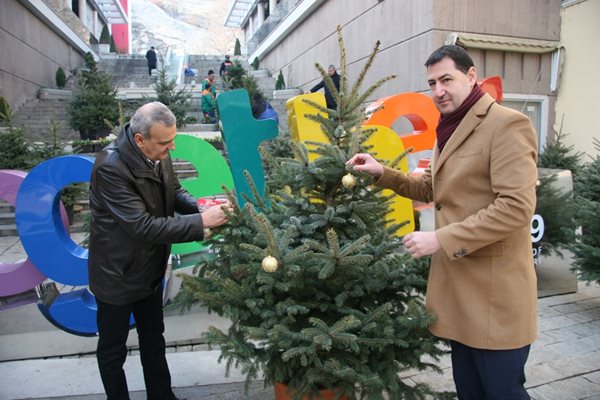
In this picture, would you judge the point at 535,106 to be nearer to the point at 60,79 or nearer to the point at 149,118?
the point at 149,118

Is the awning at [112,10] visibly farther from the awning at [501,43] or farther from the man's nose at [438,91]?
the man's nose at [438,91]

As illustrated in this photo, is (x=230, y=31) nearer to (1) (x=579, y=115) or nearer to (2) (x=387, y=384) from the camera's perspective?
(1) (x=579, y=115)

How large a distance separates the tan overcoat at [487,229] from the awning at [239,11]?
41.6m

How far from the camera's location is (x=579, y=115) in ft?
33.7

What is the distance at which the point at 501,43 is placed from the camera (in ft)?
33.5

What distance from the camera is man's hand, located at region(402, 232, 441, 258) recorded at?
191 centimetres

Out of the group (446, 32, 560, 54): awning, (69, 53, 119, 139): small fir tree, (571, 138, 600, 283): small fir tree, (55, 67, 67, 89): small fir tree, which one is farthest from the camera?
(55, 67, 67, 89): small fir tree

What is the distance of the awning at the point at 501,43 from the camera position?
991 cm

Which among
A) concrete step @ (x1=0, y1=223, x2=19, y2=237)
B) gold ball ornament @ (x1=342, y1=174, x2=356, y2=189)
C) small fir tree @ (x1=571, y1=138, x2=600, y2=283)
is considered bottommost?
concrete step @ (x1=0, y1=223, x2=19, y2=237)

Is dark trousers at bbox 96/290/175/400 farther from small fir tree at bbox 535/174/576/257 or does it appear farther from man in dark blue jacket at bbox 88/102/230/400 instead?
small fir tree at bbox 535/174/576/257

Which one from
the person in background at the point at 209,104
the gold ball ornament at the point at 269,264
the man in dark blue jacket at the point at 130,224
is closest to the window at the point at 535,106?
the person in background at the point at 209,104

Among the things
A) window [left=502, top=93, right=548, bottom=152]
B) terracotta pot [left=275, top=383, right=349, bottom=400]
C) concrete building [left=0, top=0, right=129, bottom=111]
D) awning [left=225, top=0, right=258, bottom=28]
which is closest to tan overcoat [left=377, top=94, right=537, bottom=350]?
terracotta pot [left=275, top=383, right=349, bottom=400]

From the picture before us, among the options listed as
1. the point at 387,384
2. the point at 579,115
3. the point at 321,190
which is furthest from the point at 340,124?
the point at 579,115

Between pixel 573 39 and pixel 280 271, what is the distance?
35.8 ft
